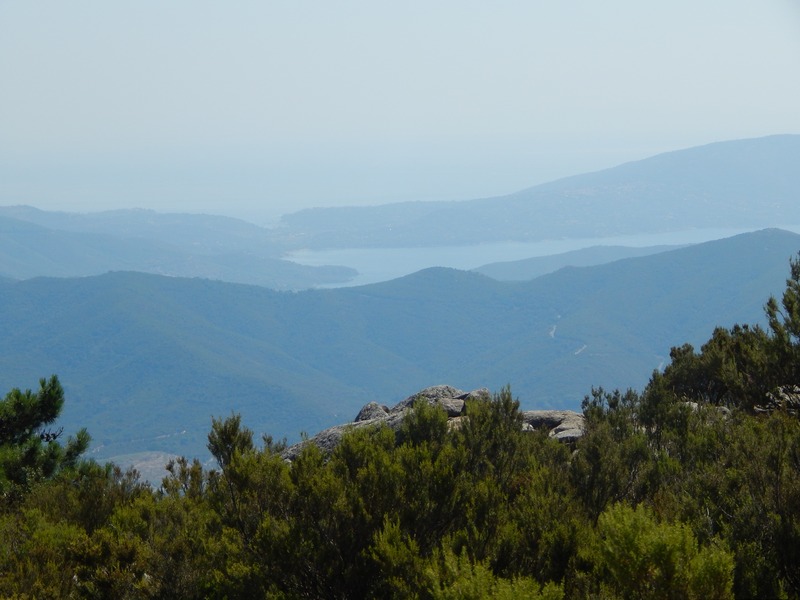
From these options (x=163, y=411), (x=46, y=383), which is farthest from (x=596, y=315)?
(x=46, y=383)

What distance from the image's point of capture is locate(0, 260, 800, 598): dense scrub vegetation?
5.34 metres

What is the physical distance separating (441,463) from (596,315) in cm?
19831

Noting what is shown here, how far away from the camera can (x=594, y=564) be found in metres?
6.09

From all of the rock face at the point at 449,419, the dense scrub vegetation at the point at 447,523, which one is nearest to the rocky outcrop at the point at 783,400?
the dense scrub vegetation at the point at 447,523

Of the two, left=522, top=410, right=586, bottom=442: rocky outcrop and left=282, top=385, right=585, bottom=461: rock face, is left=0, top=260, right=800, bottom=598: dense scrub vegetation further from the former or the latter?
left=282, top=385, right=585, bottom=461: rock face

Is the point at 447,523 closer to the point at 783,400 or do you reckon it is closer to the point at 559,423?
the point at 783,400

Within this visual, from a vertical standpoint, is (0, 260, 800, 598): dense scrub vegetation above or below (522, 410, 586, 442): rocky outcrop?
above

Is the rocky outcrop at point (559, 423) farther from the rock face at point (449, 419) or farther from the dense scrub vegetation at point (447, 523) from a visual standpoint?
the dense scrub vegetation at point (447, 523)

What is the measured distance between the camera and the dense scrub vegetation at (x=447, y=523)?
5344 millimetres

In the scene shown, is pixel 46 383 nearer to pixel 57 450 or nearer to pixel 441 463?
pixel 57 450

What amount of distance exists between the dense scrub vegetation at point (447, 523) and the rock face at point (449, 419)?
306 centimetres

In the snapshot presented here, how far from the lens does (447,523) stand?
6.94m

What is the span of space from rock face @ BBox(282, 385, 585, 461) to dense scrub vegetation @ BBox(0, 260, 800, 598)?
306 centimetres

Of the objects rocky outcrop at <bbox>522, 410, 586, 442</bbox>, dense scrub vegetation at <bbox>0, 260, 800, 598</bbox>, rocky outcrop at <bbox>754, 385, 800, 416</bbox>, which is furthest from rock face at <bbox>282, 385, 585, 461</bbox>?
dense scrub vegetation at <bbox>0, 260, 800, 598</bbox>
